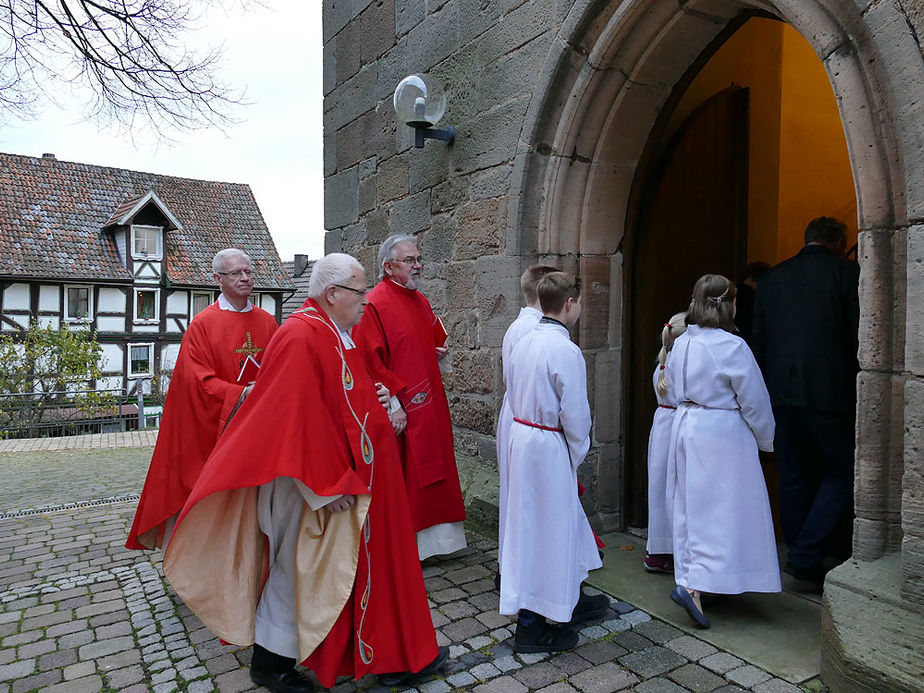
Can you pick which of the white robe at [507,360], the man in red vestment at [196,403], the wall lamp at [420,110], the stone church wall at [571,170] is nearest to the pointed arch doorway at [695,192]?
the stone church wall at [571,170]

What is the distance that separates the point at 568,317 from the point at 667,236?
192 centimetres

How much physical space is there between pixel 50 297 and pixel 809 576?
2362 cm

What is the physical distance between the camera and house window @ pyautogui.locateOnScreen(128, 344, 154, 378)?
79.2ft

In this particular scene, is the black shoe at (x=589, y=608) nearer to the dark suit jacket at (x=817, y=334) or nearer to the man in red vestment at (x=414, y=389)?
the man in red vestment at (x=414, y=389)

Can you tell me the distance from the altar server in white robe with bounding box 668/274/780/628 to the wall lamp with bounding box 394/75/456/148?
2.35 m

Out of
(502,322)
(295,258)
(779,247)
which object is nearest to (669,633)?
(502,322)

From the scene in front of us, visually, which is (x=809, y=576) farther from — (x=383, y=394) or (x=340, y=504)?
(x=340, y=504)

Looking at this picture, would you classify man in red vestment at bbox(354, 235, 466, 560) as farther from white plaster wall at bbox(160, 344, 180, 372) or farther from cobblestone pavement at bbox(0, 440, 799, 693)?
white plaster wall at bbox(160, 344, 180, 372)

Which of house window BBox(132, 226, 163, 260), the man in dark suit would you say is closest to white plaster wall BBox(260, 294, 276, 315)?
house window BBox(132, 226, 163, 260)

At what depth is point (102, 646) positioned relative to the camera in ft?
10.7

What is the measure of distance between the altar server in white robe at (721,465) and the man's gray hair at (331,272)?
5.08ft

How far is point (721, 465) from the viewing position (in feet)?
10.8

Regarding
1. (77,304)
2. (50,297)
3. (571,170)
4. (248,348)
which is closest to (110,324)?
(77,304)

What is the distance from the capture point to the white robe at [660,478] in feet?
12.5
